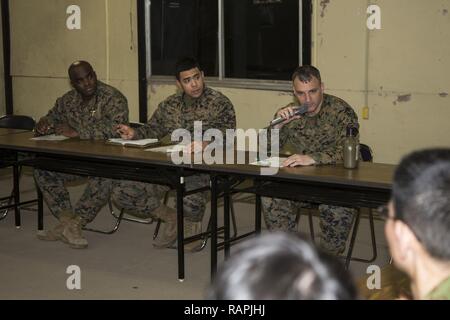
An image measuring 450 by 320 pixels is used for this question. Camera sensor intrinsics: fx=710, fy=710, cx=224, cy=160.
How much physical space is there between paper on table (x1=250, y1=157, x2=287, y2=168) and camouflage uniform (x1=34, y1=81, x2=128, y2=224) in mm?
1420

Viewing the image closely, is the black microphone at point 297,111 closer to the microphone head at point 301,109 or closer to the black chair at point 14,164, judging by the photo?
the microphone head at point 301,109

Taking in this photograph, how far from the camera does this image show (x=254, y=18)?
22.3 ft

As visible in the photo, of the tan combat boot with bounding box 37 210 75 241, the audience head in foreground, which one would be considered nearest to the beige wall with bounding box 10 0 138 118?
the tan combat boot with bounding box 37 210 75 241

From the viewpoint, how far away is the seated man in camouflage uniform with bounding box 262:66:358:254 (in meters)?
4.07

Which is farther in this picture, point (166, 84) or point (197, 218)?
point (166, 84)

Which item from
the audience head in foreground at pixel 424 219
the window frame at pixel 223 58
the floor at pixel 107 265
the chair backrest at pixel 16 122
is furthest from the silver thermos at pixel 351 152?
the chair backrest at pixel 16 122

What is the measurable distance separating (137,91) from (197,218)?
2.93 m

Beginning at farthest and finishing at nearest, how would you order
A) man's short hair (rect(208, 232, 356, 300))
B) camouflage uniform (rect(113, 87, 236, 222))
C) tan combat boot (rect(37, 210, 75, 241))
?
tan combat boot (rect(37, 210, 75, 241)) → camouflage uniform (rect(113, 87, 236, 222)) → man's short hair (rect(208, 232, 356, 300))

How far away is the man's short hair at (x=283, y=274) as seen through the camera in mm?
1081

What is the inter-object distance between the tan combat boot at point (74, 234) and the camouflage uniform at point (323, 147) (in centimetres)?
141

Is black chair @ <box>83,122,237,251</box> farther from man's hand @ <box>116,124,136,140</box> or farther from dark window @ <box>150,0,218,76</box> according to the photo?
dark window @ <box>150,0,218,76</box>
